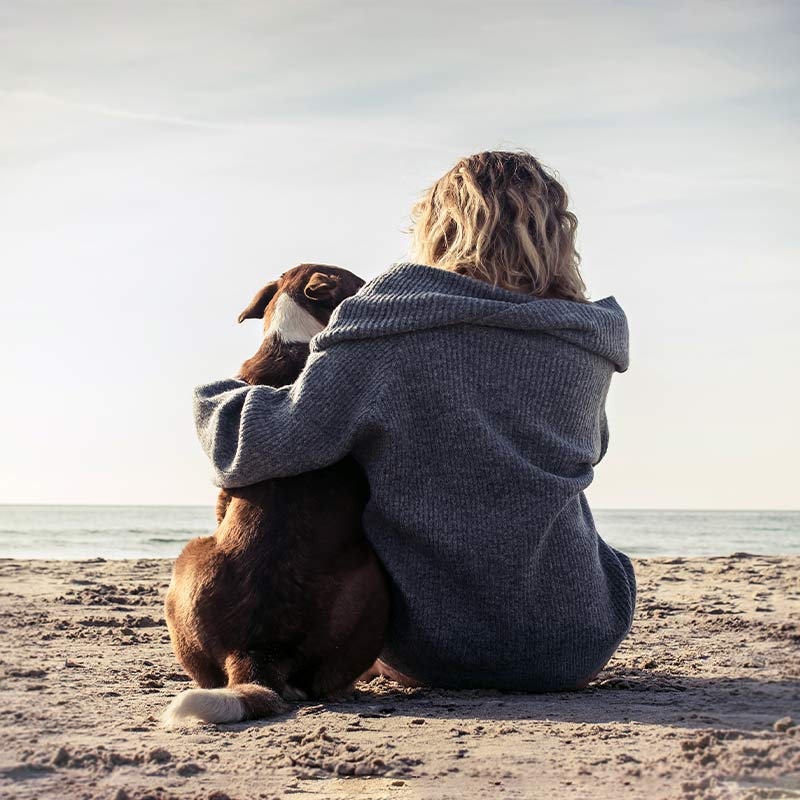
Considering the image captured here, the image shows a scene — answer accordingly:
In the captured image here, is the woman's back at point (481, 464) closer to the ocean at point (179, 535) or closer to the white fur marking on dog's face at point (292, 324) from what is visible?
the white fur marking on dog's face at point (292, 324)

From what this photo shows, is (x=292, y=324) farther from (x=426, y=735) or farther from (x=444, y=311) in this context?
(x=426, y=735)

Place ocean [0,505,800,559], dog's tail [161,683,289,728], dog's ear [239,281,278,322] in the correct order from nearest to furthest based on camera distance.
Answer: dog's tail [161,683,289,728] → dog's ear [239,281,278,322] → ocean [0,505,800,559]

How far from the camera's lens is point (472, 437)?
343 centimetres

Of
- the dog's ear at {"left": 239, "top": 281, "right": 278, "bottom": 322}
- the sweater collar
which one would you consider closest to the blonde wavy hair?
the sweater collar

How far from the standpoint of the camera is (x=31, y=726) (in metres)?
3.04

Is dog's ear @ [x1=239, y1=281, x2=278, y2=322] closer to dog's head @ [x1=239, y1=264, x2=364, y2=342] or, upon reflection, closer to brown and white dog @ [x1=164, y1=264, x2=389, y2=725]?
dog's head @ [x1=239, y1=264, x2=364, y2=342]

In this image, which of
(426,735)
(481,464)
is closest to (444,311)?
(481,464)

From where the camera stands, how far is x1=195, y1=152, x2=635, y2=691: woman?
11.2 ft

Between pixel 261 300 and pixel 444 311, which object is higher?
pixel 261 300

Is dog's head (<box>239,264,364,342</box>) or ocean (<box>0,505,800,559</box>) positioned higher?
dog's head (<box>239,264,364,342</box>)

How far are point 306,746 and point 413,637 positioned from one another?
96 centimetres

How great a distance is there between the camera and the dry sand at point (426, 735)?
2.37m

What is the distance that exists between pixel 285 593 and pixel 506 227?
156 centimetres

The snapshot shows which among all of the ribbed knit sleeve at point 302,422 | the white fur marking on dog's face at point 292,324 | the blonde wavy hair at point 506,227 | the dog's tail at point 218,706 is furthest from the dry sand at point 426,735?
the blonde wavy hair at point 506,227
